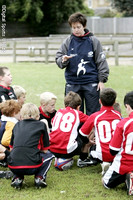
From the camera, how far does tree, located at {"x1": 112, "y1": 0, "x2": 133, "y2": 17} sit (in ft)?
156

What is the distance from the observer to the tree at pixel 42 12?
1748 inches

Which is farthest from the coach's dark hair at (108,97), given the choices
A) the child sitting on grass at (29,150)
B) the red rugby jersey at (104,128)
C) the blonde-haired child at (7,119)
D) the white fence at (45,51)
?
the white fence at (45,51)

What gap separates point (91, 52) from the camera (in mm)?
5859

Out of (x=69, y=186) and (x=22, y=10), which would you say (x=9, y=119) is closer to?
(x=69, y=186)

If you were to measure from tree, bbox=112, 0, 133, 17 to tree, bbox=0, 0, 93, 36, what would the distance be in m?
4.34

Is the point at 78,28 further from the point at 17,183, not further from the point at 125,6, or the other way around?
the point at 125,6

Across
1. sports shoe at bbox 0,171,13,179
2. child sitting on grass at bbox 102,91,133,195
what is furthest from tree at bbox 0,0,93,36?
child sitting on grass at bbox 102,91,133,195

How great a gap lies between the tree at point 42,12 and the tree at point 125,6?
4.34 m

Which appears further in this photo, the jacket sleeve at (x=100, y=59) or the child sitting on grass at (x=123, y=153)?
the jacket sleeve at (x=100, y=59)

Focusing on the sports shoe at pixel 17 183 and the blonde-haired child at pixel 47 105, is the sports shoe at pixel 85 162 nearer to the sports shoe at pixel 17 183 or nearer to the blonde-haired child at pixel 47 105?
the blonde-haired child at pixel 47 105

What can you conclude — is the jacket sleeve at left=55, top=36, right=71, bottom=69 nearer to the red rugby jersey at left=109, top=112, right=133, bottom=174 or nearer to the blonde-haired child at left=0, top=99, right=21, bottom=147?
the blonde-haired child at left=0, top=99, right=21, bottom=147

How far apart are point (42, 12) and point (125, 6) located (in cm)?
1092

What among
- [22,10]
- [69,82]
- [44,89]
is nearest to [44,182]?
[69,82]

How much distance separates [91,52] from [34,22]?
42278 millimetres
